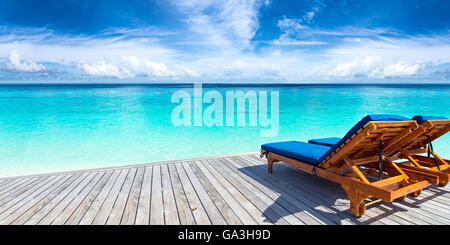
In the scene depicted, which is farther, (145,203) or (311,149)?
(311,149)

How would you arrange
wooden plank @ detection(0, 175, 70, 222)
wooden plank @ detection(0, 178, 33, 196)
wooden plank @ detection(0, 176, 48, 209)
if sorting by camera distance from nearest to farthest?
wooden plank @ detection(0, 175, 70, 222) < wooden plank @ detection(0, 176, 48, 209) < wooden plank @ detection(0, 178, 33, 196)

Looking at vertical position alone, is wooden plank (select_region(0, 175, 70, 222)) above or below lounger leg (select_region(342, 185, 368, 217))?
below

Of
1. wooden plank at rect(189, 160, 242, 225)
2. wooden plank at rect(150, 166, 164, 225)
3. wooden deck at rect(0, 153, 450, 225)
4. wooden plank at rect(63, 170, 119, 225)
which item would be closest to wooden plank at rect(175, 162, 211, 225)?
wooden deck at rect(0, 153, 450, 225)

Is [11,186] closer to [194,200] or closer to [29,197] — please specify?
[29,197]

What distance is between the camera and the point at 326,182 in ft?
9.78

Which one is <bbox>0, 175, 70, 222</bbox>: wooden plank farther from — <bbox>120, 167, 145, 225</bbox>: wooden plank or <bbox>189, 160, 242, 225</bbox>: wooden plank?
<bbox>189, 160, 242, 225</bbox>: wooden plank

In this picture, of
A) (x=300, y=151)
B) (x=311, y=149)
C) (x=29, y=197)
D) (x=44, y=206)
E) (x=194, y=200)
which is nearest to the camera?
(x=44, y=206)

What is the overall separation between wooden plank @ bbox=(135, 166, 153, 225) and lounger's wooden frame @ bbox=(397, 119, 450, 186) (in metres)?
2.81

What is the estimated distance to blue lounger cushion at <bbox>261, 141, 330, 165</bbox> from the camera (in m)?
2.63

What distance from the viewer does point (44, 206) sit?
7.72 ft

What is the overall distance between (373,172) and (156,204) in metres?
2.61

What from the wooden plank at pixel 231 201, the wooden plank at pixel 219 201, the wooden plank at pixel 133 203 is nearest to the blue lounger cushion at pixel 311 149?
the wooden plank at pixel 231 201

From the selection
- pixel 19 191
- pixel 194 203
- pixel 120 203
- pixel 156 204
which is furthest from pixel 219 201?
pixel 19 191
